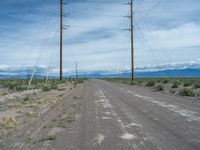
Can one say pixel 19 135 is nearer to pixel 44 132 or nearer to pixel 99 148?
pixel 44 132

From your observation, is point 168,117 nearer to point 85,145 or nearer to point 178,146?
point 178,146

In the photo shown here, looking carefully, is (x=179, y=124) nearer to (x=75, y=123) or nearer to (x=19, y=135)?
(x=75, y=123)

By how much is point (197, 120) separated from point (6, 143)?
247 inches

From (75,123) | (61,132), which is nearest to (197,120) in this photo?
(75,123)

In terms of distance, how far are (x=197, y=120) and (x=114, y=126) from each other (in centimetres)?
312

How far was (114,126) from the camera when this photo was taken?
6715mm

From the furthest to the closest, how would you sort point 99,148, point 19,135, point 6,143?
point 19,135 < point 6,143 < point 99,148

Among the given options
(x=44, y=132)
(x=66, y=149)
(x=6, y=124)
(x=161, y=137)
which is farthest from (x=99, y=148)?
(x=6, y=124)

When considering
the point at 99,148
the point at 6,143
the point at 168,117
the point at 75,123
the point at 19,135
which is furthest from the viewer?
the point at 168,117

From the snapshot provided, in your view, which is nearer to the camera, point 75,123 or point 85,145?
point 85,145

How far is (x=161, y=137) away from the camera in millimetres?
5445

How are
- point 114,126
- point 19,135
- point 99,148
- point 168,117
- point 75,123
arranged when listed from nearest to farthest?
point 99,148 → point 19,135 → point 114,126 → point 75,123 → point 168,117

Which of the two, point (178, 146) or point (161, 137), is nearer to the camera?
point (178, 146)

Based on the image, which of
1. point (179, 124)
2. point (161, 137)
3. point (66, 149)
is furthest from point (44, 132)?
point (179, 124)
